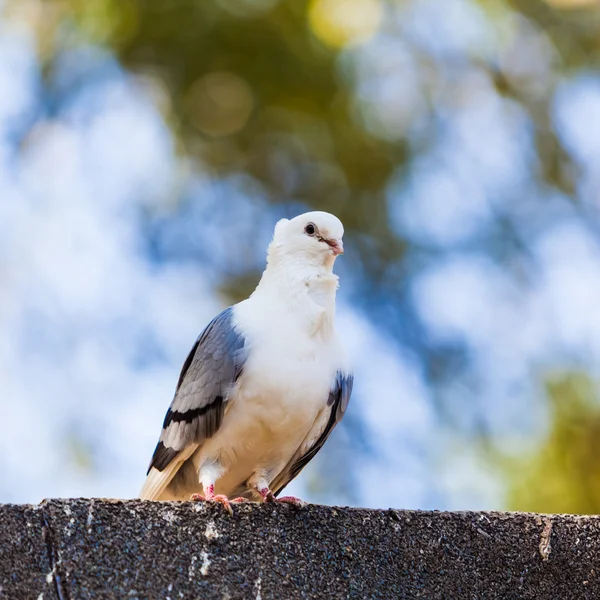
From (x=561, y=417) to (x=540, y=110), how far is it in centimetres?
247

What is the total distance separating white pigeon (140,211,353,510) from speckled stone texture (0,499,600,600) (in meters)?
0.72

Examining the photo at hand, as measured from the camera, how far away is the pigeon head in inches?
139

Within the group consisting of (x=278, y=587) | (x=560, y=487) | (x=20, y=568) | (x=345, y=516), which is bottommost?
(x=20, y=568)

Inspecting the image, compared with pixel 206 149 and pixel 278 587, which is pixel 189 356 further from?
pixel 206 149

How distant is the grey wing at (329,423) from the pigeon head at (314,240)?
435 mm

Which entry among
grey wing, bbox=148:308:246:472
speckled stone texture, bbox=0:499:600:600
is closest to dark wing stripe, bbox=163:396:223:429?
grey wing, bbox=148:308:246:472

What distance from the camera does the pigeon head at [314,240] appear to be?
3541 millimetres

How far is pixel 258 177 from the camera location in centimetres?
780

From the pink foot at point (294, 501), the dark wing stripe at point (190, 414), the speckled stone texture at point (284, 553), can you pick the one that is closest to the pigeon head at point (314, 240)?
the dark wing stripe at point (190, 414)

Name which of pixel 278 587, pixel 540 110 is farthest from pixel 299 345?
pixel 540 110

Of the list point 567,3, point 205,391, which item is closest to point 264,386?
point 205,391

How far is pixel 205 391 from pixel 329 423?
0.47 m

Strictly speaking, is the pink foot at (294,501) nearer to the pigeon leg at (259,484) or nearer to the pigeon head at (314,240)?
the pigeon leg at (259,484)

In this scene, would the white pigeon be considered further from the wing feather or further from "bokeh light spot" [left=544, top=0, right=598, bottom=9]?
"bokeh light spot" [left=544, top=0, right=598, bottom=9]
